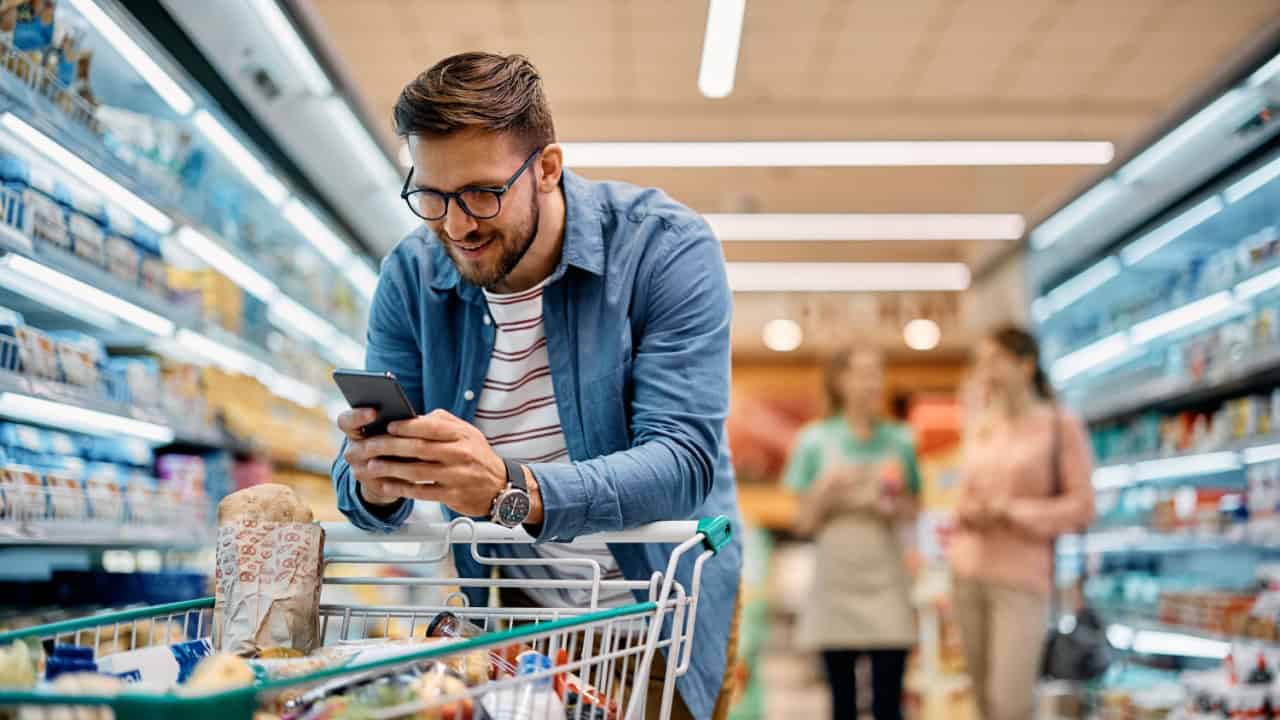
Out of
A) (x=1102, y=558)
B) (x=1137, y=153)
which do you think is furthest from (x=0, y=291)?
(x=1102, y=558)

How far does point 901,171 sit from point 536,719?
836 centimetres

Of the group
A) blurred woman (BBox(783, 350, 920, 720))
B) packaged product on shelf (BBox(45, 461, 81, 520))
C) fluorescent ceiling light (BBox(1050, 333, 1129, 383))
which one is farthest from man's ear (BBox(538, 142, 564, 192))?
fluorescent ceiling light (BBox(1050, 333, 1129, 383))

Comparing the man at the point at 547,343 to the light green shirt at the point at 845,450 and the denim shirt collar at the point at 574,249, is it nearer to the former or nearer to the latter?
the denim shirt collar at the point at 574,249

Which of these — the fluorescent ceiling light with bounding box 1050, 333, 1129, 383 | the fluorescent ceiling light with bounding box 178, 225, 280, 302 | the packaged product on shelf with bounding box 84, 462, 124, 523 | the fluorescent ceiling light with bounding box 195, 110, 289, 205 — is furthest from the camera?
the fluorescent ceiling light with bounding box 1050, 333, 1129, 383

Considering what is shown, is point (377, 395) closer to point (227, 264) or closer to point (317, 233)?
point (227, 264)

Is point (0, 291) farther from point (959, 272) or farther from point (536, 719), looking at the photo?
point (959, 272)

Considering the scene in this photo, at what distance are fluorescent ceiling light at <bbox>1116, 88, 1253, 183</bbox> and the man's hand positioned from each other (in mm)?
4262

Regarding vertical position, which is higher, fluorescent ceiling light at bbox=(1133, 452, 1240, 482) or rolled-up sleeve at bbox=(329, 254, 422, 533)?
fluorescent ceiling light at bbox=(1133, 452, 1240, 482)

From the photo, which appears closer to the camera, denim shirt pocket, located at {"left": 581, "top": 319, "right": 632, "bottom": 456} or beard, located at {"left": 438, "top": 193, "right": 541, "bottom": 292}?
beard, located at {"left": 438, "top": 193, "right": 541, "bottom": 292}

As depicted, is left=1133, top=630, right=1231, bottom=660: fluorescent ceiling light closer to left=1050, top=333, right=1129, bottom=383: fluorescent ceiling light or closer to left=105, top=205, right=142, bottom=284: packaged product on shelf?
left=1050, top=333, right=1129, bottom=383: fluorescent ceiling light

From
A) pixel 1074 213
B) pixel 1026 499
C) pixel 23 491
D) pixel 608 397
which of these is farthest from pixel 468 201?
pixel 1074 213

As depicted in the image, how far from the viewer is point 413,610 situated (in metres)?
1.54

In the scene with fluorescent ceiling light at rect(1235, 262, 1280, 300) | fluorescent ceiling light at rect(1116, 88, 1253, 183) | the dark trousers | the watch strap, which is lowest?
the dark trousers

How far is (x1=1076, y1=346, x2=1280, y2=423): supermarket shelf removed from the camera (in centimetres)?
483
